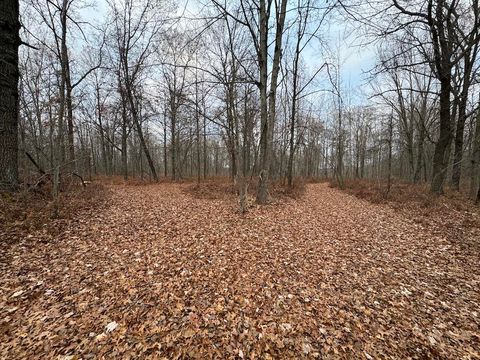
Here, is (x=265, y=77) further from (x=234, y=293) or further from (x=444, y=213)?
(x=444, y=213)

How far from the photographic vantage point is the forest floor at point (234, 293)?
2336 millimetres

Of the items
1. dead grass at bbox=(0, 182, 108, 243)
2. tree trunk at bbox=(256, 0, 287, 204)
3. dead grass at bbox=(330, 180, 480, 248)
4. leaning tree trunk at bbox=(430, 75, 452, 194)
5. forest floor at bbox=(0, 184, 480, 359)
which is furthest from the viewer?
leaning tree trunk at bbox=(430, 75, 452, 194)

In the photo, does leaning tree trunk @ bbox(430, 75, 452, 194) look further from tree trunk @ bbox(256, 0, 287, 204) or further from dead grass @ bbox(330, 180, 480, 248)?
tree trunk @ bbox(256, 0, 287, 204)

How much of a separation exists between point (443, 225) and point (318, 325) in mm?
6400

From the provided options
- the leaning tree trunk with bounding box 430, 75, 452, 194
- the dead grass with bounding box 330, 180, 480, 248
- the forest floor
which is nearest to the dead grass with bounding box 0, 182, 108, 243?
the forest floor

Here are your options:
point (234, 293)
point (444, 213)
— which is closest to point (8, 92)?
point (234, 293)

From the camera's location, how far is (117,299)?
2.93m

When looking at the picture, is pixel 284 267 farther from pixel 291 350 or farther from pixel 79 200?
pixel 79 200

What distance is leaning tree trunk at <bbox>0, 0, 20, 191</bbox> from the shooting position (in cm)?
532

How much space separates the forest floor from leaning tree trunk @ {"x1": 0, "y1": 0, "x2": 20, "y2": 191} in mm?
2149

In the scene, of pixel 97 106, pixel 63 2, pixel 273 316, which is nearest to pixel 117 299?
pixel 273 316

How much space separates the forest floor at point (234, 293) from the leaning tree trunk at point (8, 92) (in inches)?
84.6

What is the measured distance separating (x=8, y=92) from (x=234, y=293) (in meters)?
7.53

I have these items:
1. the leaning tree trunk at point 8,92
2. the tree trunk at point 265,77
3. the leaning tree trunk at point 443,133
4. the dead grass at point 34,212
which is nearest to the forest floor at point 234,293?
the dead grass at point 34,212
